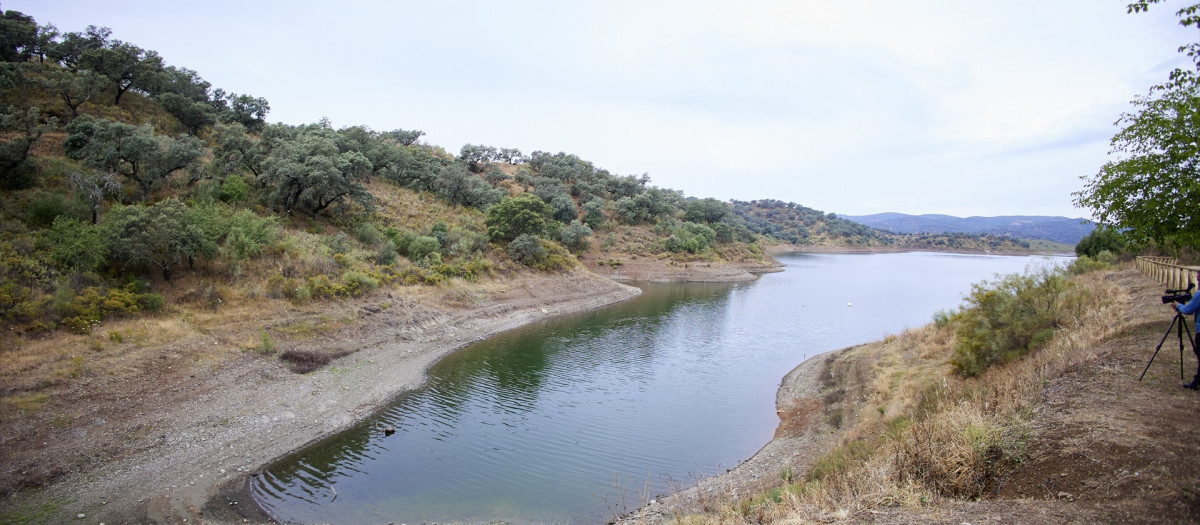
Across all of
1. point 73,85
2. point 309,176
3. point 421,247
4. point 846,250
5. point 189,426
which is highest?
point 73,85

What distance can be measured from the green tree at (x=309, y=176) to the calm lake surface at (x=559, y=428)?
15.1 meters

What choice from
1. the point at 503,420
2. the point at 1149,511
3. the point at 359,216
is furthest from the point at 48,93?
the point at 1149,511

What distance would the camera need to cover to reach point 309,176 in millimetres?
32969

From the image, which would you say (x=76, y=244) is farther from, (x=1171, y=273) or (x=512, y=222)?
(x=1171, y=273)

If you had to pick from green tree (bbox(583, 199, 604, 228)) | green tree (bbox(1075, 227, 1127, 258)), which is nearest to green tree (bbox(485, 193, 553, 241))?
green tree (bbox(583, 199, 604, 228))

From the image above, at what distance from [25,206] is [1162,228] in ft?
117

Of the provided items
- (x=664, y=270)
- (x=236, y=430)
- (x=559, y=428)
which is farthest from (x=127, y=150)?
(x=664, y=270)

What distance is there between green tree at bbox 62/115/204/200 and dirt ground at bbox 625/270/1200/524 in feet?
97.7

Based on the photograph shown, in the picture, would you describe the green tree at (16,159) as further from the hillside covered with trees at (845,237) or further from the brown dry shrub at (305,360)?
the hillside covered with trees at (845,237)

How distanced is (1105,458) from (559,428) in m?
13.8

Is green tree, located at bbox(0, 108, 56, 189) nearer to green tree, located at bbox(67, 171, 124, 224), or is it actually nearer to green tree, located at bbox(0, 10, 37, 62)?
green tree, located at bbox(67, 171, 124, 224)

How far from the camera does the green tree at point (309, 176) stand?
1293 inches

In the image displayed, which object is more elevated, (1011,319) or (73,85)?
(73,85)

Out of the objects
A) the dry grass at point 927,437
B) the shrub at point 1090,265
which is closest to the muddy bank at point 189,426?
the dry grass at point 927,437
